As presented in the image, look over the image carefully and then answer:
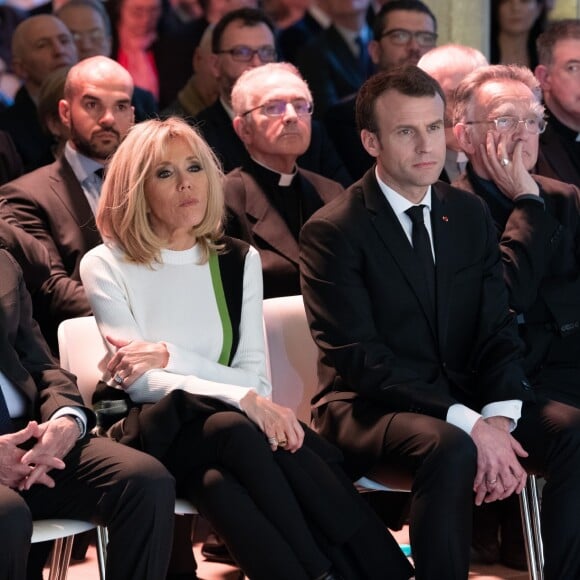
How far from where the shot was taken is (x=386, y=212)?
170 inches

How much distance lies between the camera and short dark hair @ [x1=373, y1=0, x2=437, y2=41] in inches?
Result: 261

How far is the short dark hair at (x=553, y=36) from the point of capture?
618 cm

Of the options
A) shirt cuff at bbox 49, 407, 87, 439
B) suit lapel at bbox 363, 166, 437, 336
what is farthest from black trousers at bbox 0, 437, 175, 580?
suit lapel at bbox 363, 166, 437, 336

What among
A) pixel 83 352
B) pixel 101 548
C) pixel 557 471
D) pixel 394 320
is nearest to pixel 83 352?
pixel 83 352

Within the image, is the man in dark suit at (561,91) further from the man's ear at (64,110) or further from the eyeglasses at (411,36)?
the man's ear at (64,110)

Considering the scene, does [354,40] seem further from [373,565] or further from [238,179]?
[373,565]

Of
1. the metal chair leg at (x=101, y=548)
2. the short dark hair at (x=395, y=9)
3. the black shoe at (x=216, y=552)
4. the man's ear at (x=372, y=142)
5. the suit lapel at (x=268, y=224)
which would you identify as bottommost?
the black shoe at (x=216, y=552)

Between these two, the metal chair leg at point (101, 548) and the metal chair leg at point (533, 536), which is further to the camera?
the metal chair leg at point (533, 536)

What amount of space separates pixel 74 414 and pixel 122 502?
319mm

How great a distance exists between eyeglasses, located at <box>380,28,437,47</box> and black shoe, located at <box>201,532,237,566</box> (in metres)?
2.82

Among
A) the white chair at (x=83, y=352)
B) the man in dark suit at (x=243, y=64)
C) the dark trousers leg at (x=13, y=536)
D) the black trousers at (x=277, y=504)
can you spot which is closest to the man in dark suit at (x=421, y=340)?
the black trousers at (x=277, y=504)

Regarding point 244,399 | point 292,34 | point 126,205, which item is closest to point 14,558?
point 244,399

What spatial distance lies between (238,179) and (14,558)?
226cm

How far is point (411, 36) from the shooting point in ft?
21.6
